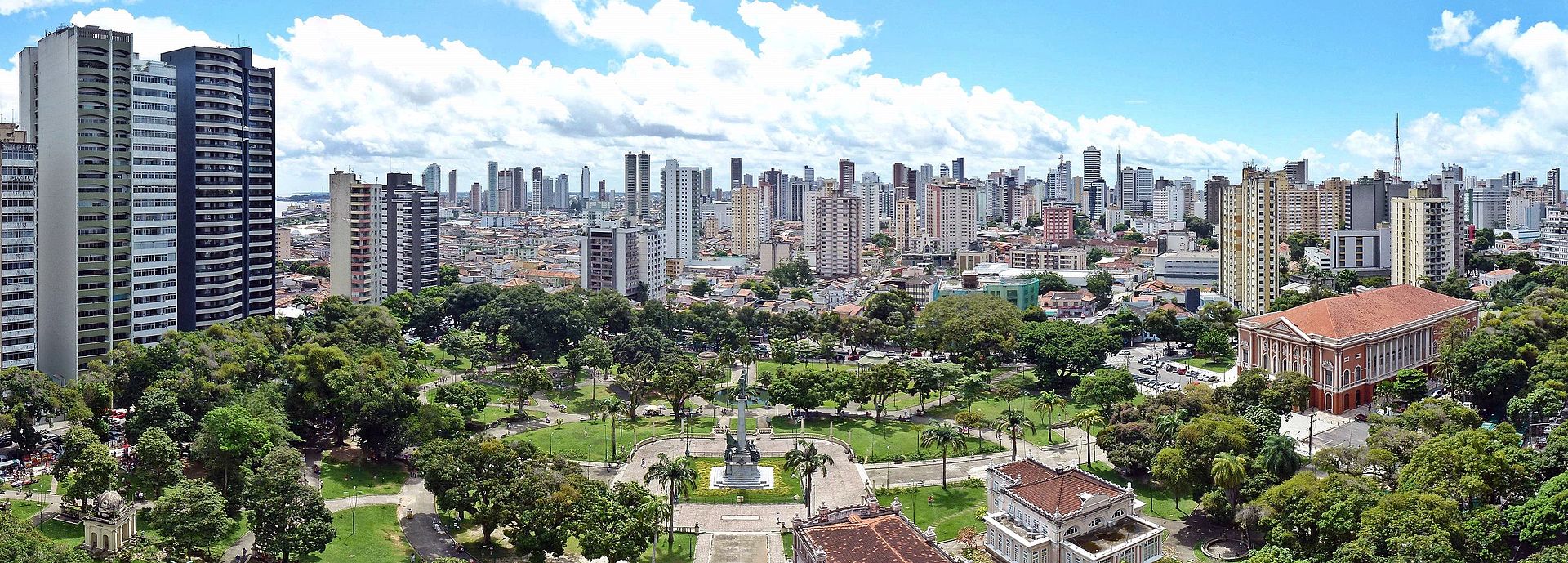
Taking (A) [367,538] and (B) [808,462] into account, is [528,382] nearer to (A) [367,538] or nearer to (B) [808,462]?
(A) [367,538]

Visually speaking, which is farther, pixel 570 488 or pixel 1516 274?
pixel 1516 274

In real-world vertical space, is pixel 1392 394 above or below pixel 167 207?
below

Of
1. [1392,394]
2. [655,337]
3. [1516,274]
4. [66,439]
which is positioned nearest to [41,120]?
[66,439]

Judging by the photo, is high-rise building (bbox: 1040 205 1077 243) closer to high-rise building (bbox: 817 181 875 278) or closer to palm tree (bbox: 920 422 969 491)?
high-rise building (bbox: 817 181 875 278)

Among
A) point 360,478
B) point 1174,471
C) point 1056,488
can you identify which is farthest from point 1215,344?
point 360,478

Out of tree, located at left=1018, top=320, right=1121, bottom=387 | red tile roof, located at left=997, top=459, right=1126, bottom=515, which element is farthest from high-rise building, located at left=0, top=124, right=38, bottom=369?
tree, located at left=1018, top=320, right=1121, bottom=387

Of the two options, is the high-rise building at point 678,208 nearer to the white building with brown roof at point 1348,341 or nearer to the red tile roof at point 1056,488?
the white building with brown roof at point 1348,341

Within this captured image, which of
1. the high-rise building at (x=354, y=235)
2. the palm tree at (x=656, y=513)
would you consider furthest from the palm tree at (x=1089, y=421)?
the high-rise building at (x=354, y=235)

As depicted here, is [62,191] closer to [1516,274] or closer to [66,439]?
[66,439]
